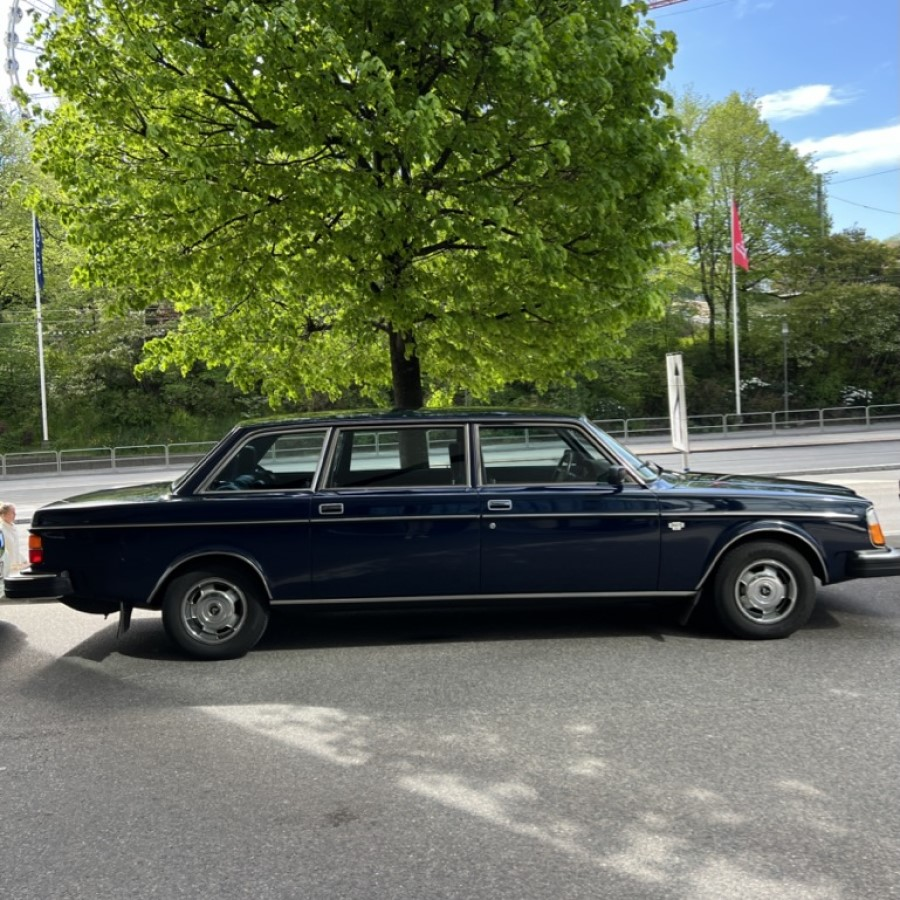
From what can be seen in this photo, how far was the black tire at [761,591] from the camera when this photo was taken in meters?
5.98

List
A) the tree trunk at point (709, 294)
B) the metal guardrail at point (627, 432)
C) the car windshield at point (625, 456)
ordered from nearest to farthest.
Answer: the car windshield at point (625, 456) < the metal guardrail at point (627, 432) < the tree trunk at point (709, 294)

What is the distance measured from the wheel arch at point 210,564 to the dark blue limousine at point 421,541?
0.04 ft

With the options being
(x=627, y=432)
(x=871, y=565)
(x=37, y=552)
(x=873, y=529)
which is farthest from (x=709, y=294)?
(x=37, y=552)

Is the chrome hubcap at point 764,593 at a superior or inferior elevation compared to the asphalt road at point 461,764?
superior

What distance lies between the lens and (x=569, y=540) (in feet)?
19.5

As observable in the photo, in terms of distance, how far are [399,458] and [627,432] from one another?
31.2 meters

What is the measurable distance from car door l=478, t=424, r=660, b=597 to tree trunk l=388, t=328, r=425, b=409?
4981 mm

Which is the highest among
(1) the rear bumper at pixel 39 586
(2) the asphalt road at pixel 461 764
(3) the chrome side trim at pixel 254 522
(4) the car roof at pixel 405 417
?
(4) the car roof at pixel 405 417

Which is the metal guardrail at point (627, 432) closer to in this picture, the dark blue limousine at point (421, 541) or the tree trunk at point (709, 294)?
the tree trunk at point (709, 294)

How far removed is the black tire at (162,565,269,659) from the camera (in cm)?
589

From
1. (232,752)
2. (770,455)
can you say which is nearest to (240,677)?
(232,752)

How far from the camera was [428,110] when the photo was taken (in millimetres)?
8172

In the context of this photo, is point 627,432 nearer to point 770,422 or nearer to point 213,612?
point 770,422

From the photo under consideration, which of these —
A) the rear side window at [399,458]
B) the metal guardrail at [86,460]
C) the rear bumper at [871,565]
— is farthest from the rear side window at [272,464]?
the metal guardrail at [86,460]
